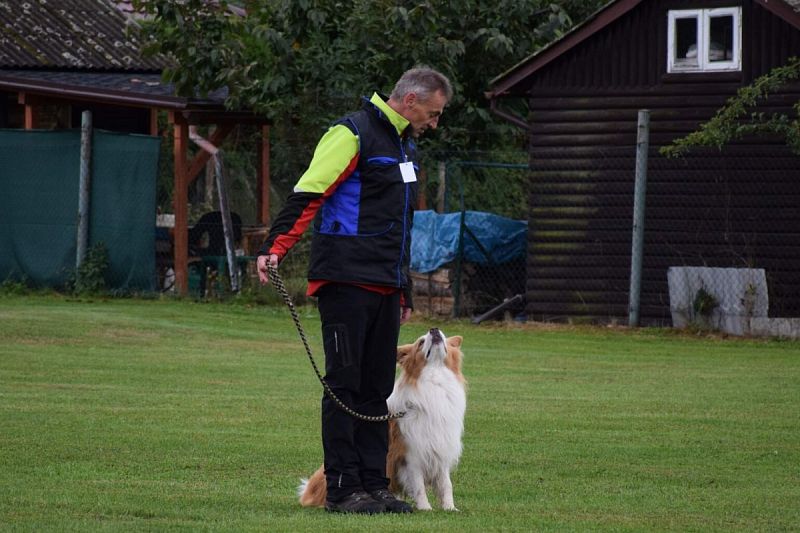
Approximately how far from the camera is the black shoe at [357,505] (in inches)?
259

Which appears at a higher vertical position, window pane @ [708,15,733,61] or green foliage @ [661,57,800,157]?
window pane @ [708,15,733,61]

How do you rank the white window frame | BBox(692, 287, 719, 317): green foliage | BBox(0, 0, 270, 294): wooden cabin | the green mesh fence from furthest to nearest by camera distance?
BBox(0, 0, 270, 294): wooden cabin → the green mesh fence → the white window frame → BBox(692, 287, 719, 317): green foliage

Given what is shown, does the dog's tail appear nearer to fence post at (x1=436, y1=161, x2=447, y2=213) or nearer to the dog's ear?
the dog's ear

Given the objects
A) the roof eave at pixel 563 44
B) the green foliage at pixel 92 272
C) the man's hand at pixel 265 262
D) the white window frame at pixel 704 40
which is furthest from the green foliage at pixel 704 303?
the man's hand at pixel 265 262

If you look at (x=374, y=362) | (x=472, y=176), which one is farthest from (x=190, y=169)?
(x=374, y=362)

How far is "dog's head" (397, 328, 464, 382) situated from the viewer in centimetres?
710

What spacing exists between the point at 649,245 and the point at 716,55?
8.50 feet

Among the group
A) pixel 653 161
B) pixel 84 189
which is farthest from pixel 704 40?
pixel 84 189

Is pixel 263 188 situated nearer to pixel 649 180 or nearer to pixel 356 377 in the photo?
pixel 649 180

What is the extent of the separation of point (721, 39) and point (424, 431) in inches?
509

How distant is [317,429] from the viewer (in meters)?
9.97

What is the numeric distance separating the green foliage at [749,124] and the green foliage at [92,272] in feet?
25.3

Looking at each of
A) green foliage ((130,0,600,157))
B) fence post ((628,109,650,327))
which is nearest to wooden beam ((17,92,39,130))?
green foliage ((130,0,600,157))

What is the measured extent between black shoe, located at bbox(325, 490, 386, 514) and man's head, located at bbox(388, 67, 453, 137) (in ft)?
5.67
